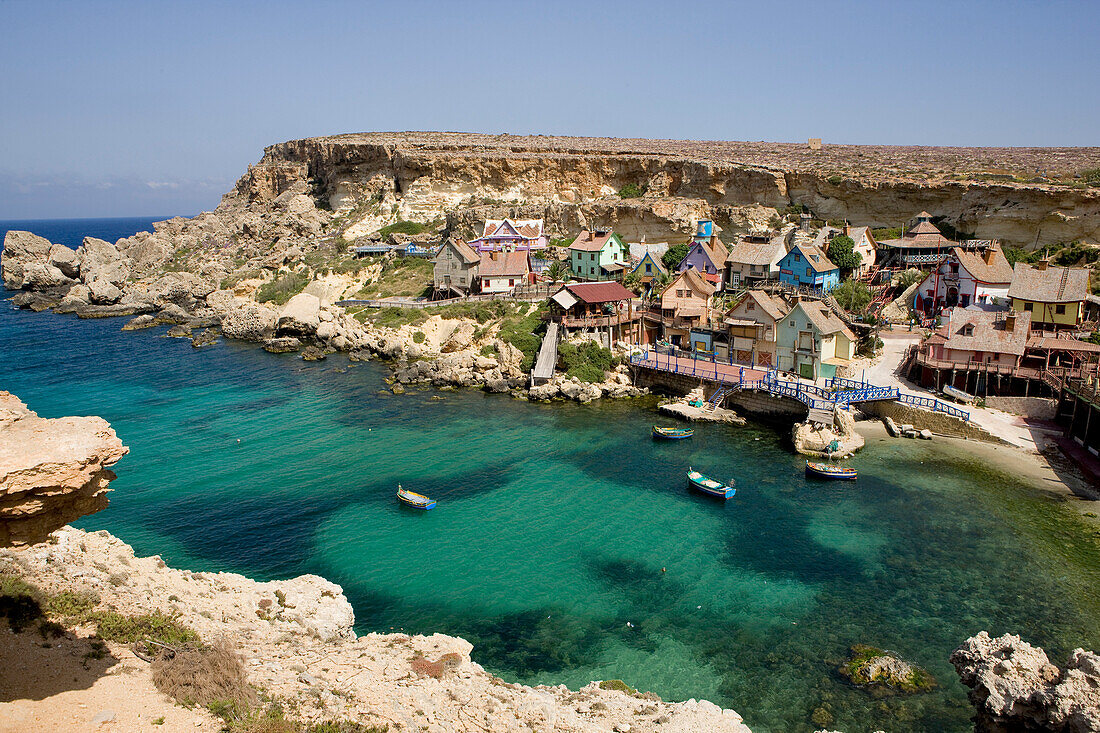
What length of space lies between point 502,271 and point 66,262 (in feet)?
233

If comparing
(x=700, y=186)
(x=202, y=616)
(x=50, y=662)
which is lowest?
(x=202, y=616)

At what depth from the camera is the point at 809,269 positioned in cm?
6109

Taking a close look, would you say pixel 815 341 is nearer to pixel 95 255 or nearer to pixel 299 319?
pixel 299 319

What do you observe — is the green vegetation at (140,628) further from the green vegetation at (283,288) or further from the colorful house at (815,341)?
the green vegetation at (283,288)

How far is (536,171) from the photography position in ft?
306

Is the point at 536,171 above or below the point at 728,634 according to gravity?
above

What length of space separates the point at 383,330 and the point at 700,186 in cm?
4486

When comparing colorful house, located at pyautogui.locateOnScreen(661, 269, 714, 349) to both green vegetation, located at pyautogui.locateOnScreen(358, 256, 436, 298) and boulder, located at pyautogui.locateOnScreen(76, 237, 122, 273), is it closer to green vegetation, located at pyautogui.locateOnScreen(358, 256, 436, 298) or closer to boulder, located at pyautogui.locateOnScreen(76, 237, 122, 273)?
green vegetation, located at pyautogui.locateOnScreen(358, 256, 436, 298)

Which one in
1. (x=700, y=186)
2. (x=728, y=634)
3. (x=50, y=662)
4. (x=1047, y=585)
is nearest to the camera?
(x=50, y=662)

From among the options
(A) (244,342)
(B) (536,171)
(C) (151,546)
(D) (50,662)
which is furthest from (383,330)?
(D) (50,662)

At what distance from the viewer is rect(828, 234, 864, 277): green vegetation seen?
208 ft

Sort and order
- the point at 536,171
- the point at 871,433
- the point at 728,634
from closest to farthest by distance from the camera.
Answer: the point at 728,634
the point at 871,433
the point at 536,171

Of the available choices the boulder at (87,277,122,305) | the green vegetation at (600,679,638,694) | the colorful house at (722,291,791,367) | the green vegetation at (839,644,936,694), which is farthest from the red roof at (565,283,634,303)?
the boulder at (87,277,122,305)

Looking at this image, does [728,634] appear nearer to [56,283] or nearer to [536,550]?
[536,550]
